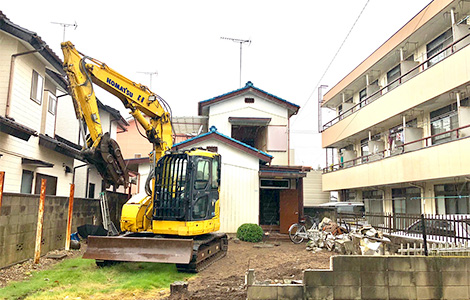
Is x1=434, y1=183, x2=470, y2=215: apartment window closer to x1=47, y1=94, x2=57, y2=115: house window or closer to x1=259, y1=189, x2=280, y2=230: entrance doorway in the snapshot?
x1=259, y1=189, x2=280, y2=230: entrance doorway

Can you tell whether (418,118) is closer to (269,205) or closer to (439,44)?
(439,44)

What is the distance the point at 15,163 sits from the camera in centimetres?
975

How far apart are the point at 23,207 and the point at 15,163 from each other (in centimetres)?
275

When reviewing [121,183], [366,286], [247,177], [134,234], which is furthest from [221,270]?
[247,177]

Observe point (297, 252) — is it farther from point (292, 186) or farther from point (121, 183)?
point (121, 183)

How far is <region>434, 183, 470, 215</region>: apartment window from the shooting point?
1248 centimetres

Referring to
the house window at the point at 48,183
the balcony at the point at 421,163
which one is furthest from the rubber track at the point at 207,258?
the balcony at the point at 421,163

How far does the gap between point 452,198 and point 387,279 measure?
968 cm

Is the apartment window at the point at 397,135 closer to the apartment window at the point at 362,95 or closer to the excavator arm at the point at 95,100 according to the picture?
the apartment window at the point at 362,95

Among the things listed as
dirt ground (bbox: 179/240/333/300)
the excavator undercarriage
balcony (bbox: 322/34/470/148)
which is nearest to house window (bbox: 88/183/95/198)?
dirt ground (bbox: 179/240/333/300)

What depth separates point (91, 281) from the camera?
686cm

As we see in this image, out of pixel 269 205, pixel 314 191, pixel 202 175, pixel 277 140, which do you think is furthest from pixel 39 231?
pixel 314 191

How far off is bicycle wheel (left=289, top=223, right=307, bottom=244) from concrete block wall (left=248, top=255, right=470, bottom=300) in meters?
8.32

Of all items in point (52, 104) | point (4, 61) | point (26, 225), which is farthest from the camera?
point (52, 104)
